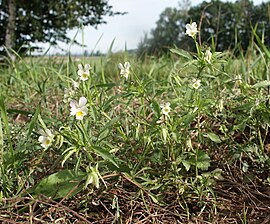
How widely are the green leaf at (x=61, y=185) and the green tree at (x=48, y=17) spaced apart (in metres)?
Answer: 7.03

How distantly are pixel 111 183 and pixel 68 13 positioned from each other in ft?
24.7

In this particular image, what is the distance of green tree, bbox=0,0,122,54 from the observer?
779cm

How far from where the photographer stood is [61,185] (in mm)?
905

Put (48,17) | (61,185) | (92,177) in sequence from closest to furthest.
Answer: (92,177) → (61,185) → (48,17)

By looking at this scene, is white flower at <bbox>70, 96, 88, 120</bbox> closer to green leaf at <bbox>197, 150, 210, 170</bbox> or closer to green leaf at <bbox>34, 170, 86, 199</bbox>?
green leaf at <bbox>34, 170, 86, 199</bbox>

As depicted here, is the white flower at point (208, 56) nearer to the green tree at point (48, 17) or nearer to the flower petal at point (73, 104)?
the flower petal at point (73, 104)

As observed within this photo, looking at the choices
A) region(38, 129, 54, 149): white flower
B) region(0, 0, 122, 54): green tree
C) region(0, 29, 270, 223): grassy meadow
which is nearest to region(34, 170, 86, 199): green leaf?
region(0, 29, 270, 223): grassy meadow

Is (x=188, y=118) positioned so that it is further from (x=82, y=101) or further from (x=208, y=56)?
(x=82, y=101)

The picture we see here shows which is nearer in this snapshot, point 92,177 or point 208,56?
point 92,177

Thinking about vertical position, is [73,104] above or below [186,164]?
above

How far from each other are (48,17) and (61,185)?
8030 millimetres

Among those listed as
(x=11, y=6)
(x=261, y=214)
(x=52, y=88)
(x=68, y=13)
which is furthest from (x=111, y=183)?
(x=68, y=13)

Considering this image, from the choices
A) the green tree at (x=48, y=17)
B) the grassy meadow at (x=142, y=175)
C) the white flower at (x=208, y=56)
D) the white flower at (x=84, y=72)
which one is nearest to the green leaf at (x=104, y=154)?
the grassy meadow at (x=142, y=175)

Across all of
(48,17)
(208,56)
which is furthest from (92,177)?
(48,17)
